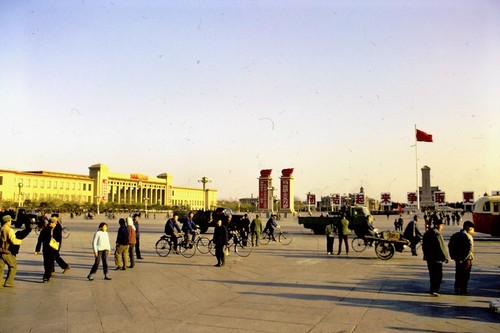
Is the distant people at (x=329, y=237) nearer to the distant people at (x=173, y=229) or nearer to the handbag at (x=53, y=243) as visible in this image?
the distant people at (x=173, y=229)

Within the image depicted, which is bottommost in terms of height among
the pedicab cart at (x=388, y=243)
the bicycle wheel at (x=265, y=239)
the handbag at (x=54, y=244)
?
the bicycle wheel at (x=265, y=239)

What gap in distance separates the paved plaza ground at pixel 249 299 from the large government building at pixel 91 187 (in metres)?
97.0

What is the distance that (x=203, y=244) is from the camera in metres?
19.0

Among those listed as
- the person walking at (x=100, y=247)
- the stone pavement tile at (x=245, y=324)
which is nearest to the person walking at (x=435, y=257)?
the stone pavement tile at (x=245, y=324)

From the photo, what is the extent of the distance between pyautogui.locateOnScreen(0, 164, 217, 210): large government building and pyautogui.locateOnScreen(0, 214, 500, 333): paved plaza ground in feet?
318

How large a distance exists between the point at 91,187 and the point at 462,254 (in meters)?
144

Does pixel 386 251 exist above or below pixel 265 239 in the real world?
above

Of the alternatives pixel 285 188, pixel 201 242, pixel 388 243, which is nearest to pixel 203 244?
pixel 201 242

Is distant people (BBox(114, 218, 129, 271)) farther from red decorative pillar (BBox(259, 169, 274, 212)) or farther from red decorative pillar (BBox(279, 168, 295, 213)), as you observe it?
red decorative pillar (BBox(279, 168, 295, 213))

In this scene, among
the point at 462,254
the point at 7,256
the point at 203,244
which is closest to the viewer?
the point at 462,254

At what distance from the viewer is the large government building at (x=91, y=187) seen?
120 metres

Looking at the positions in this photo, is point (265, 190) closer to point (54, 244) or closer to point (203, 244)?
point (203, 244)

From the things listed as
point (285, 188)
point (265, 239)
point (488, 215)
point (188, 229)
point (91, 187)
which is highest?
point (91, 187)

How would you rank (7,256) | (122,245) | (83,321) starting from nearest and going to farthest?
(83,321), (7,256), (122,245)
